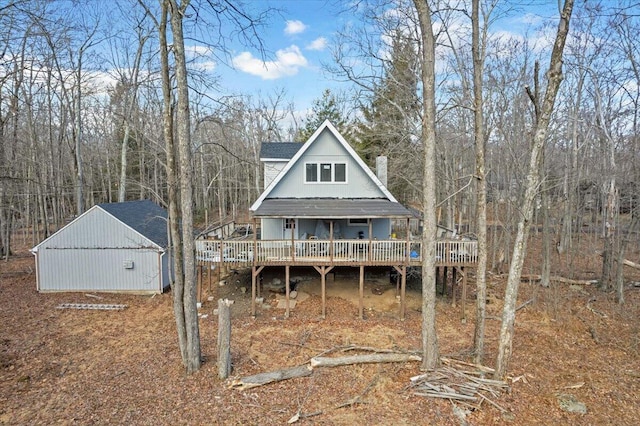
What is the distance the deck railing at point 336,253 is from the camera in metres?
13.6

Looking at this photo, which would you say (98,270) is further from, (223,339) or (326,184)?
(326,184)

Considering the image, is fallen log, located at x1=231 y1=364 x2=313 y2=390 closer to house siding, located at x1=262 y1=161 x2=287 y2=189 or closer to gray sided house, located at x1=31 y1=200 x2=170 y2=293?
gray sided house, located at x1=31 y1=200 x2=170 y2=293

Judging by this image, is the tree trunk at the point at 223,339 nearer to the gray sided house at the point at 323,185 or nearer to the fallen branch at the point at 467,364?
the fallen branch at the point at 467,364

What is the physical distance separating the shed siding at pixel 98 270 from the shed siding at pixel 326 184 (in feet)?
21.5

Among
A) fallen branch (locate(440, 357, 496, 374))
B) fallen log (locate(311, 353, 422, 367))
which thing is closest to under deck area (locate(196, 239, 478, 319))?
fallen log (locate(311, 353, 422, 367))

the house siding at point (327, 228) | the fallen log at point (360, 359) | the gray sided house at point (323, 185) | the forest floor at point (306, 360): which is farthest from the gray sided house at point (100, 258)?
the fallen log at point (360, 359)

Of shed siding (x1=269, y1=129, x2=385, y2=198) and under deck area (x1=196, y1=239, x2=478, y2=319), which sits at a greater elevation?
shed siding (x1=269, y1=129, x2=385, y2=198)

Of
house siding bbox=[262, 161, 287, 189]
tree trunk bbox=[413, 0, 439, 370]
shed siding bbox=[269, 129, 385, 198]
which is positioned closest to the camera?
tree trunk bbox=[413, 0, 439, 370]

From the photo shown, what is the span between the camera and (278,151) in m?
19.0

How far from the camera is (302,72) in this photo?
19.1 m

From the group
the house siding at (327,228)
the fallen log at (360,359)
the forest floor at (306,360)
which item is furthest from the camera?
the house siding at (327,228)

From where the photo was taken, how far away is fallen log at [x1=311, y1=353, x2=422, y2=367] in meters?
8.93

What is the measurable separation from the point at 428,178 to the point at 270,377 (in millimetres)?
5894

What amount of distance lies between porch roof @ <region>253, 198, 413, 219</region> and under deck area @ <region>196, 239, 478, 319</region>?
1052mm
